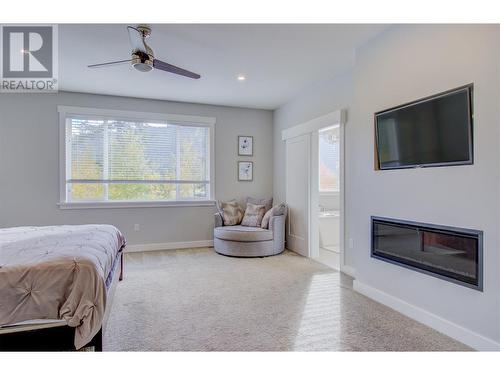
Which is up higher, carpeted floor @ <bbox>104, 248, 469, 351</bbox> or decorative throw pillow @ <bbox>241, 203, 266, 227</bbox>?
decorative throw pillow @ <bbox>241, 203, 266, 227</bbox>

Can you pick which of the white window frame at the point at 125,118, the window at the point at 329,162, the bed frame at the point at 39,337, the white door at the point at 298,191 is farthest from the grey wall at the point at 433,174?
the window at the point at 329,162

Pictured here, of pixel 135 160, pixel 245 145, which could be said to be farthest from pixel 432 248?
pixel 135 160

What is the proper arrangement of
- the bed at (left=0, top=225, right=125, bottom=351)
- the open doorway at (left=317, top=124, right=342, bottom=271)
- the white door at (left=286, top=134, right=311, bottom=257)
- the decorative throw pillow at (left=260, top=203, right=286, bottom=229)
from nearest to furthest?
the bed at (left=0, top=225, right=125, bottom=351)
the white door at (left=286, top=134, right=311, bottom=257)
the decorative throw pillow at (left=260, top=203, right=286, bottom=229)
the open doorway at (left=317, top=124, right=342, bottom=271)

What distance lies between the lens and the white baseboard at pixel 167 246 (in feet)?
16.9

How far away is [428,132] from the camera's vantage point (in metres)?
2.47

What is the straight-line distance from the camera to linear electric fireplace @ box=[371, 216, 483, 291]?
83.2 inches

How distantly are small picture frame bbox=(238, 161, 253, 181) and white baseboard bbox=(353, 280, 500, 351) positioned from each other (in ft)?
10.5

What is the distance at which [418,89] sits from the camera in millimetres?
2578

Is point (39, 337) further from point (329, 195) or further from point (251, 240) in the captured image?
point (329, 195)

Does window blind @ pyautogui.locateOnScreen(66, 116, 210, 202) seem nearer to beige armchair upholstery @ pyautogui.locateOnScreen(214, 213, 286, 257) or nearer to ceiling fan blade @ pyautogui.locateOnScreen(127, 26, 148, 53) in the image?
beige armchair upholstery @ pyautogui.locateOnScreen(214, 213, 286, 257)

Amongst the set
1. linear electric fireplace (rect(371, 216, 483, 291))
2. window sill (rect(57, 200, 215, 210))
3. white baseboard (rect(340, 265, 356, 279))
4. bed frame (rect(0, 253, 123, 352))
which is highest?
window sill (rect(57, 200, 215, 210))

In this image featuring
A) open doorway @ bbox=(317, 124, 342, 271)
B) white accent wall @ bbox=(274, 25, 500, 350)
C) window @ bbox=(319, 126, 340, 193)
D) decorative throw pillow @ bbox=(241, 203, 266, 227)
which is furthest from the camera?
window @ bbox=(319, 126, 340, 193)

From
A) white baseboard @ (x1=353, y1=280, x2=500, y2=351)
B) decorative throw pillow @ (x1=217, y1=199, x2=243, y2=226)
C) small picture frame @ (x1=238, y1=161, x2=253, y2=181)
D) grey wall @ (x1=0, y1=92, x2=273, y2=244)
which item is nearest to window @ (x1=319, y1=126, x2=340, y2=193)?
grey wall @ (x1=0, y1=92, x2=273, y2=244)

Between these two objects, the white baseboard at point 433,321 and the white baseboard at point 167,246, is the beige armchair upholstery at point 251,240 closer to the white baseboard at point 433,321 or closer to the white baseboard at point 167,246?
the white baseboard at point 167,246
